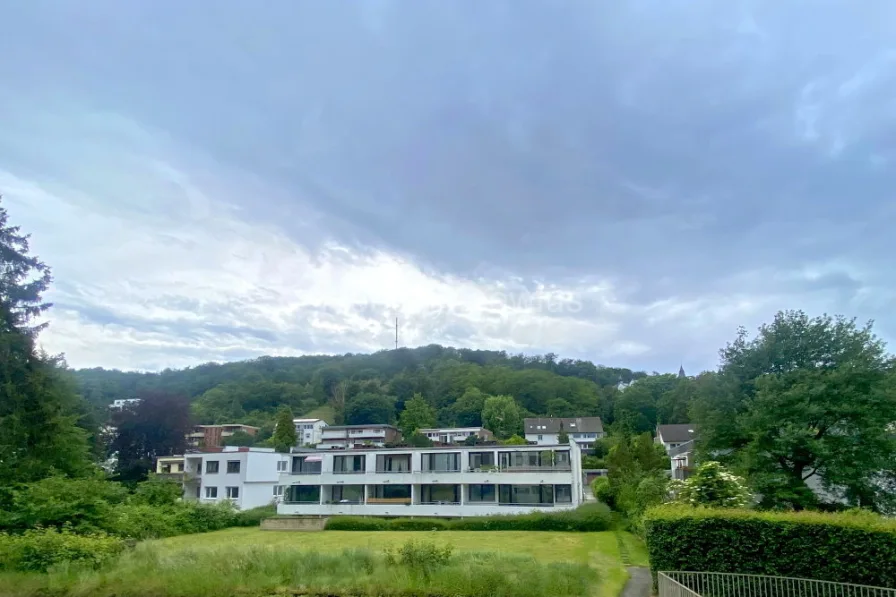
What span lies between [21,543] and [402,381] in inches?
4082

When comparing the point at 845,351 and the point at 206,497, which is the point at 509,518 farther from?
the point at 206,497

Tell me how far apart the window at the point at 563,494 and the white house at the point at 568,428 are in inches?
2221

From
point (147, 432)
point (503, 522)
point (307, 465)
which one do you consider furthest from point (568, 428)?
point (147, 432)

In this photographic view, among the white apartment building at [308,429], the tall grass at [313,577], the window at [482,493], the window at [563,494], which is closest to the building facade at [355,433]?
the white apartment building at [308,429]

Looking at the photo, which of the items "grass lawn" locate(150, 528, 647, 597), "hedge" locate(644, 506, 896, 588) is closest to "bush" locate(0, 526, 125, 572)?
"grass lawn" locate(150, 528, 647, 597)

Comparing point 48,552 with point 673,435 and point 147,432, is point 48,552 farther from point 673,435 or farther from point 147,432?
point 673,435

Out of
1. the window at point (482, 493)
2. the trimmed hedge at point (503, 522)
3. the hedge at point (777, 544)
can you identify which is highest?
the hedge at point (777, 544)

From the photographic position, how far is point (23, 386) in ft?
95.5

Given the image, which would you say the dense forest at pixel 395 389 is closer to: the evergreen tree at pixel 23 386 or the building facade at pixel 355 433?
the building facade at pixel 355 433

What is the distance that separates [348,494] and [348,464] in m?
2.36

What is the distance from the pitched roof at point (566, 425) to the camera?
336 ft

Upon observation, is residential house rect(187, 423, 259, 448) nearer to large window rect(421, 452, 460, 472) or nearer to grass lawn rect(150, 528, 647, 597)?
large window rect(421, 452, 460, 472)

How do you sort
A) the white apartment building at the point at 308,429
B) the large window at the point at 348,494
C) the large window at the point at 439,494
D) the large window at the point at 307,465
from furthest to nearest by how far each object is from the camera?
the white apartment building at the point at 308,429 → the large window at the point at 307,465 → the large window at the point at 348,494 → the large window at the point at 439,494

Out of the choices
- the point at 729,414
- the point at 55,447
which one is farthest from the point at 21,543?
the point at 729,414
